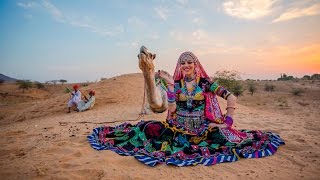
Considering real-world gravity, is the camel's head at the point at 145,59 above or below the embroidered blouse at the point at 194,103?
above

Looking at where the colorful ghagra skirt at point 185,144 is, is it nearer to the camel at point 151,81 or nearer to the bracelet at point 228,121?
the bracelet at point 228,121

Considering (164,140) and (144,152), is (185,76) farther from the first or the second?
(144,152)

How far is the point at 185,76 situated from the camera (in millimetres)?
5078

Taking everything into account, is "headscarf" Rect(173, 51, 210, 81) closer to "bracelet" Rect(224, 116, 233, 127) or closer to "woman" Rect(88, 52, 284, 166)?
"woman" Rect(88, 52, 284, 166)

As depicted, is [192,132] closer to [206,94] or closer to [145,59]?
[206,94]

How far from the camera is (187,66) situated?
16.2 feet

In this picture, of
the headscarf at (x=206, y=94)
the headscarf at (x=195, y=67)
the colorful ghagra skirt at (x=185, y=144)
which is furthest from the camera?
the headscarf at (x=195, y=67)

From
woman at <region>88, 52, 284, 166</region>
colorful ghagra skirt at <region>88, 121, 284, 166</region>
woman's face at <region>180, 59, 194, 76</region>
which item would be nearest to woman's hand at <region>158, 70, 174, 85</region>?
woman at <region>88, 52, 284, 166</region>

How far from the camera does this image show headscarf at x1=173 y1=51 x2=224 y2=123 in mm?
4852

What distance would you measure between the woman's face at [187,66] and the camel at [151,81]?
2.47ft

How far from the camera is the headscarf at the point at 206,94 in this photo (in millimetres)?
4852

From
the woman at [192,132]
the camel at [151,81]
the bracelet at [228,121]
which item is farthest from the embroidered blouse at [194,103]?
the camel at [151,81]

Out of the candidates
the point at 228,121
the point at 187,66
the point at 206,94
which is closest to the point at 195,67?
the point at 187,66

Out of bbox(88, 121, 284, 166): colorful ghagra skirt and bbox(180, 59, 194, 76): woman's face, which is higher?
bbox(180, 59, 194, 76): woman's face
